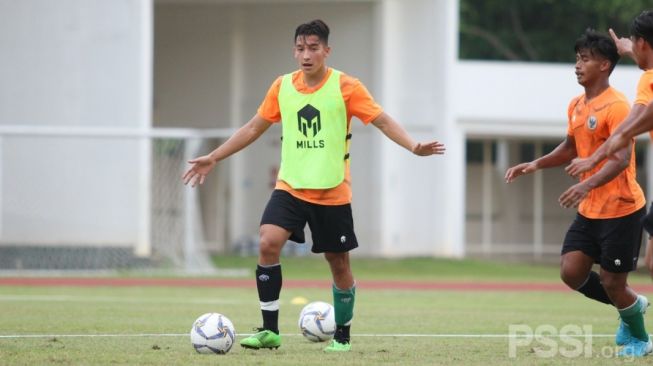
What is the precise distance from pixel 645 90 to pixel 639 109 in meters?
0.23

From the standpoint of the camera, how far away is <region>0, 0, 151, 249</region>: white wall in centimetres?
2670

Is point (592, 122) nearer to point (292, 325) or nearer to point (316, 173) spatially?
point (316, 173)

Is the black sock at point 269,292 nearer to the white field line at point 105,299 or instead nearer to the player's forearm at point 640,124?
the player's forearm at point 640,124

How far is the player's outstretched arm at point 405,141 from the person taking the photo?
898cm

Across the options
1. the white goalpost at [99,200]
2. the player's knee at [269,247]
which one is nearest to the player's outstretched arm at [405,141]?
the player's knee at [269,247]

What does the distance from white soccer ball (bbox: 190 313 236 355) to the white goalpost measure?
1571 cm

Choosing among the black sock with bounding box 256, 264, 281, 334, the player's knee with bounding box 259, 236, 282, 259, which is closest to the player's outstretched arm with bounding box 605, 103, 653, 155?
the player's knee with bounding box 259, 236, 282, 259

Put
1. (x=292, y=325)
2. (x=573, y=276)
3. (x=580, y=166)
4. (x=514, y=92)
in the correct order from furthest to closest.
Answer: (x=514, y=92) → (x=292, y=325) → (x=573, y=276) → (x=580, y=166)

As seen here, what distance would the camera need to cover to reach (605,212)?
8.95 meters

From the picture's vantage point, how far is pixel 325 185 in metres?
9.12

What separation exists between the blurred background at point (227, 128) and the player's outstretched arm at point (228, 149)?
590 inches

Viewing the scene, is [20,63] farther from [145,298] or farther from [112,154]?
[145,298]

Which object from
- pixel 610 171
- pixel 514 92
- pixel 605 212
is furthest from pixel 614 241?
pixel 514 92

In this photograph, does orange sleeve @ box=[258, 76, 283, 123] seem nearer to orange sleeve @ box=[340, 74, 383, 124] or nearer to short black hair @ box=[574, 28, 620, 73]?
orange sleeve @ box=[340, 74, 383, 124]
